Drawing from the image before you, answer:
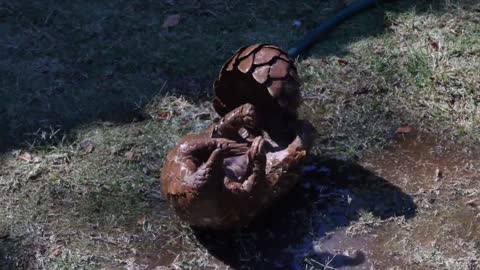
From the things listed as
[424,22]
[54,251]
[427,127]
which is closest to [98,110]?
[54,251]

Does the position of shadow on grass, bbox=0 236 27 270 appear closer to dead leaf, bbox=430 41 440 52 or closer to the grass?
the grass

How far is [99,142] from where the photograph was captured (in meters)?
3.89

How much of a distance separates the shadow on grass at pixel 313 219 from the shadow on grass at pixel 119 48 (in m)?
0.91

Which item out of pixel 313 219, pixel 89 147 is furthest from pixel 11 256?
pixel 313 219

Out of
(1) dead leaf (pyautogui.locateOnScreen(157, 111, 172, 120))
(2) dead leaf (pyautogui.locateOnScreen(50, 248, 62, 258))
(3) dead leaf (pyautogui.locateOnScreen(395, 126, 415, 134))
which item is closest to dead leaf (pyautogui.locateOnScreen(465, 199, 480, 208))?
(3) dead leaf (pyautogui.locateOnScreen(395, 126, 415, 134))

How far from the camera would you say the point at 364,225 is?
3367 millimetres

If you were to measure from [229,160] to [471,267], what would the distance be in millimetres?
1023

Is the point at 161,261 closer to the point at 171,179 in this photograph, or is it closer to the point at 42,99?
the point at 171,179

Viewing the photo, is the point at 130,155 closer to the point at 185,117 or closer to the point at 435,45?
the point at 185,117

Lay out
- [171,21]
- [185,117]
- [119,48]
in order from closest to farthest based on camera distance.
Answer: [185,117]
[119,48]
[171,21]

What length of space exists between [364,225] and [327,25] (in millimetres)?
1613

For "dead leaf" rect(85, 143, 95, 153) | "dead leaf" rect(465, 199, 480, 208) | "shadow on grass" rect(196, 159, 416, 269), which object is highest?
"dead leaf" rect(465, 199, 480, 208)

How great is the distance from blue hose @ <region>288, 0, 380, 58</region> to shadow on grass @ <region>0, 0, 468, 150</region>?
46mm

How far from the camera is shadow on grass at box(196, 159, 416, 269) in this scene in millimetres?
3232
